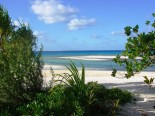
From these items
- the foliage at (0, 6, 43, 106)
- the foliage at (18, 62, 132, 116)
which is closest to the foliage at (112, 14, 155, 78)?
the foliage at (18, 62, 132, 116)

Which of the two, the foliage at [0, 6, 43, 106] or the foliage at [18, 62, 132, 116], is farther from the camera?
the foliage at [0, 6, 43, 106]

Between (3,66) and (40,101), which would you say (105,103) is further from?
(3,66)

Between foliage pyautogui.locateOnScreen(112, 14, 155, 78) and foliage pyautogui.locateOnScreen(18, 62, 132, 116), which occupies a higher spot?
foliage pyautogui.locateOnScreen(112, 14, 155, 78)

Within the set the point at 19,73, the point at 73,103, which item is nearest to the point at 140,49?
the point at 73,103

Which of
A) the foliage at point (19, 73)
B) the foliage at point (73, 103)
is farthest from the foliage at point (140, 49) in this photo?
the foliage at point (19, 73)

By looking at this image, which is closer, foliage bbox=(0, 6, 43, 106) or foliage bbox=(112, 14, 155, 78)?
foliage bbox=(112, 14, 155, 78)

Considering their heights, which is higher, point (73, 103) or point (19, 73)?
point (19, 73)

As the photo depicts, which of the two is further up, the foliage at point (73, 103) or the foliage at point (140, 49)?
the foliage at point (140, 49)

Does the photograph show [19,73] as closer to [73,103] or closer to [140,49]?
[73,103]

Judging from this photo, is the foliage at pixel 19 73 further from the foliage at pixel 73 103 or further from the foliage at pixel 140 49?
the foliage at pixel 140 49

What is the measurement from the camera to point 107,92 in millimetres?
10797

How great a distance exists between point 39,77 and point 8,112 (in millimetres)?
1783

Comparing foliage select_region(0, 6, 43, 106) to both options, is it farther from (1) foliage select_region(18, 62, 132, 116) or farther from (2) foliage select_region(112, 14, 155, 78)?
(2) foliage select_region(112, 14, 155, 78)

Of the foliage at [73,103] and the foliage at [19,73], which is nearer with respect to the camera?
the foliage at [73,103]
